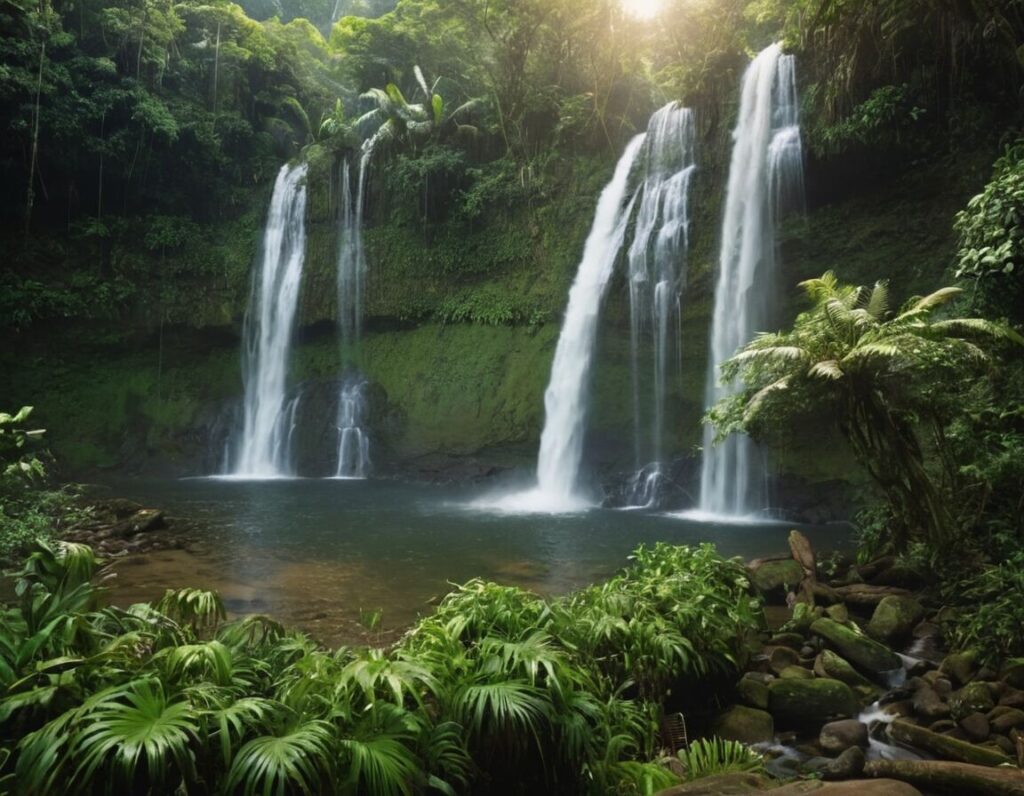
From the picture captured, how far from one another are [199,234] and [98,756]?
71.2 feet

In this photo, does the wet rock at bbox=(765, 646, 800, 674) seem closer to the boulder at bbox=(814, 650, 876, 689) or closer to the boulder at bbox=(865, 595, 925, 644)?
the boulder at bbox=(814, 650, 876, 689)

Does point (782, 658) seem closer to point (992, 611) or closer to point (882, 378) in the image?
point (992, 611)

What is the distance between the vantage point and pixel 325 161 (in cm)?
2097

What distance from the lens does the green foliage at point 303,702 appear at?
250 centimetres

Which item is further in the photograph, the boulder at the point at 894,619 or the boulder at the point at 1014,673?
the boulder at the point at 894,619

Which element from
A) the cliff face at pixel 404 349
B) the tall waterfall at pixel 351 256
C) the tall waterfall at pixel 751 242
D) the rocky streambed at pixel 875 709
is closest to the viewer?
the rocky streambed at pixel 875 709

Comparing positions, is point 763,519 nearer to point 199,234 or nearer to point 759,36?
point 759,36

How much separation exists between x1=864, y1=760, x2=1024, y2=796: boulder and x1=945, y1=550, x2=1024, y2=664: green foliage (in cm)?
162

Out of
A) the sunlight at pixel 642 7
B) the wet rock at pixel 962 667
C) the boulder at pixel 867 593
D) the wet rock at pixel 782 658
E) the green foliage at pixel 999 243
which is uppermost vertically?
the sunlight at pixel 642 7

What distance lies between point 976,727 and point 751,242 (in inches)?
442

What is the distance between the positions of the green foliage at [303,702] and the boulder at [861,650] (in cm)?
163

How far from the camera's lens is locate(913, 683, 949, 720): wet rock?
4340 millimetres

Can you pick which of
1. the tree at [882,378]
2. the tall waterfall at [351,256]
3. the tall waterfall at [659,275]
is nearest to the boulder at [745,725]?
the tree at [882,378]

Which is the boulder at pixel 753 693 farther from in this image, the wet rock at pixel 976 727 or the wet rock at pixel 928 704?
the wet rock at pixel 976 727
